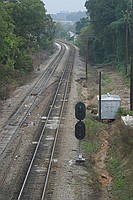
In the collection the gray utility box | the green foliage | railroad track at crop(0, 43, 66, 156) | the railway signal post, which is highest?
the railway signal post

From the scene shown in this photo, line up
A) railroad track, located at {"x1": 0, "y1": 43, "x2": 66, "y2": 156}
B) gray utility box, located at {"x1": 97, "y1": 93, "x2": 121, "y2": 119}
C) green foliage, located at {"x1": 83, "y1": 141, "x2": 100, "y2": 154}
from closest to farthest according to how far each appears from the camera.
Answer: green foliage, located at {"x1": 83, "y1": 141, "x2": 100, "y2": 154}, railroad track, located at {"x1": 0, "y1": 43, "x2": 66, "y2": 156}, gray utility box, located at {"x1": 97, "y1": 93, "x2": 121, "y2": 119}

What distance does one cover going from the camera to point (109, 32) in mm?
71312

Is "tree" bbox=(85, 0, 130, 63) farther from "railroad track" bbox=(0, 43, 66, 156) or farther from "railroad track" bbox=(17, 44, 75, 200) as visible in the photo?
"railroad track" bbox=(17, 44, 75, 200)

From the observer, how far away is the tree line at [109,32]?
65.6 meters

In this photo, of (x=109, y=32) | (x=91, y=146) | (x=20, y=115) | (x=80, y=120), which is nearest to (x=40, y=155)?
(x=80, y=120)

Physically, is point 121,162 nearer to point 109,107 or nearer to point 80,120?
point 80,120

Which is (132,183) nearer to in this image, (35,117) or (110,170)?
(110,170)

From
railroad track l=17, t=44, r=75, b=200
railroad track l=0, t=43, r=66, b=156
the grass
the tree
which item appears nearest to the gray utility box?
railroad track l=17, t=44, r=75, b=200

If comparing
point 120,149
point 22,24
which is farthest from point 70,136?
point 22,24

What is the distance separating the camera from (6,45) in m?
37.9

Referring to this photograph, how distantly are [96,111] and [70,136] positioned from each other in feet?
23.9

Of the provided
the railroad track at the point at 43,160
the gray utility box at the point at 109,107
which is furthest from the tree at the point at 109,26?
the gray utility box at the point at 109,107

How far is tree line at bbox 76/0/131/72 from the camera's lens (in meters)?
65.6

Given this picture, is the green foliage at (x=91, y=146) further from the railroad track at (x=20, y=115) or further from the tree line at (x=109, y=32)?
the tree line at (x=109, y=32)
